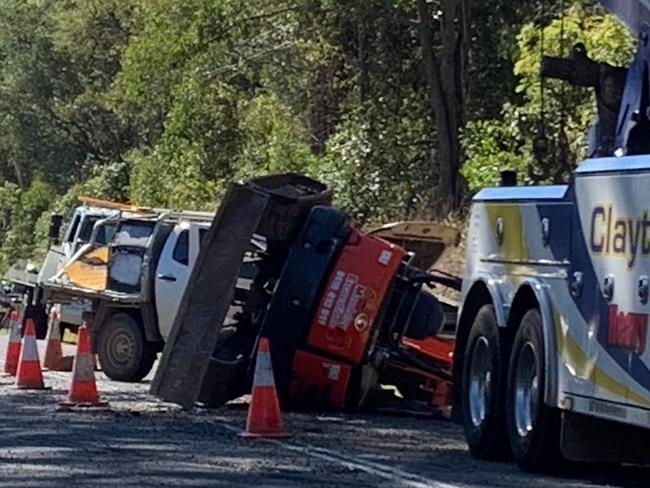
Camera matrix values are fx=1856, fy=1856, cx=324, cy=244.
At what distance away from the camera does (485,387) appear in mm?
13547

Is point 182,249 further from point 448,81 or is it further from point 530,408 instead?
point 448,81

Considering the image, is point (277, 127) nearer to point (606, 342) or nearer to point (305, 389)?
point (305, 389)

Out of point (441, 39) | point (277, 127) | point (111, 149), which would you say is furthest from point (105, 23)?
Answer: point (441, 39)

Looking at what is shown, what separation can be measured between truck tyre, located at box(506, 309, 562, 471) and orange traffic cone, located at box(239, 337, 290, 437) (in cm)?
224

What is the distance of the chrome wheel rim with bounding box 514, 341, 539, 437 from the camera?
1238 centimetres

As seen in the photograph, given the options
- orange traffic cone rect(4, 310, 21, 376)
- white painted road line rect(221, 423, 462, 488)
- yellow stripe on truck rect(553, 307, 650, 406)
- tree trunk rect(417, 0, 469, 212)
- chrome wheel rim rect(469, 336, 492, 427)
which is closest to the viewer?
yellow stripe on truck rect(553, 307, 650, 406)

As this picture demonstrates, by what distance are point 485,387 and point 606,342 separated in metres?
2.54

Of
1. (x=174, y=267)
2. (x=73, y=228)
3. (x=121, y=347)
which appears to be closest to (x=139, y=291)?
(x=174, y=267)

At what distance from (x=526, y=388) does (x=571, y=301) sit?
1186 millimetres

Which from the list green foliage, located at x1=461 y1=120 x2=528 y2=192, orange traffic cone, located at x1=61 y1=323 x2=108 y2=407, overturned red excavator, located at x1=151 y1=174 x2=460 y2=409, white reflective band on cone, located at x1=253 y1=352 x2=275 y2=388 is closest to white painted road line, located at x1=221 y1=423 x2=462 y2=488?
white reflective band on cone, located at x1=253 y1=352 x2=275 y2=388

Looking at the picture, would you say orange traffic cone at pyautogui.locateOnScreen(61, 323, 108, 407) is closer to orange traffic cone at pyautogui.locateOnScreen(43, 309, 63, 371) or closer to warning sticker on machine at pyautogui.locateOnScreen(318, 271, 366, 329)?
warning sticker on machine at pyautogui.locateOnScreen(318, 271, 366, 329)

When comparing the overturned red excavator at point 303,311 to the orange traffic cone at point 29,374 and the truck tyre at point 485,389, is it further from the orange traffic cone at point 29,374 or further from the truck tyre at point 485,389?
the truck tyre at point 485,389

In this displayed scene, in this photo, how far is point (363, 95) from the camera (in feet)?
127

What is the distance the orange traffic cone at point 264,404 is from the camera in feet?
47.2
